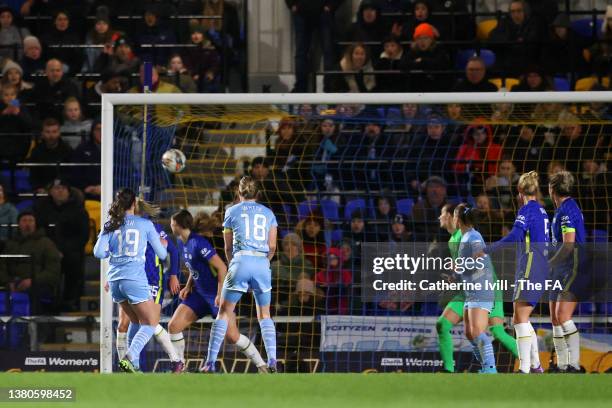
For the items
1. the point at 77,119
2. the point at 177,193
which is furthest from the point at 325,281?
the point at 77,119

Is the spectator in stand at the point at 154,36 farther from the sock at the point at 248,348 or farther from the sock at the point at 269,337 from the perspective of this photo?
the sock at the point at 269,337

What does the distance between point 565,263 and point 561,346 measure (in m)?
0.70

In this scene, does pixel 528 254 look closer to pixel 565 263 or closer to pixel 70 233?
pixel 565 263

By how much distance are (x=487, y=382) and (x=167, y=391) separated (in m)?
2.24

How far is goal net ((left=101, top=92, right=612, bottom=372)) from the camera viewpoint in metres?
11.8

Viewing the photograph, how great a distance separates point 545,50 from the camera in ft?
49.1

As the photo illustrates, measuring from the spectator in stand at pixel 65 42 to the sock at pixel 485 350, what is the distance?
7.46 m

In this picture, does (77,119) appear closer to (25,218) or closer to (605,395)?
(25,218)

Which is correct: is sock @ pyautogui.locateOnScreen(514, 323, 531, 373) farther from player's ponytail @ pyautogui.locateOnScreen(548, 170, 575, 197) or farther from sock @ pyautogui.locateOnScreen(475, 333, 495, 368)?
player's ponytail @ pyautogui.locateOnScreen(548, 170, 575, 197)

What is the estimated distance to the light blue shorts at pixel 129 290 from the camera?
1050cm

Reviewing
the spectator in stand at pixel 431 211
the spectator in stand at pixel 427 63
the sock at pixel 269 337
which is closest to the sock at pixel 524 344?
the sock at pixel 269 337

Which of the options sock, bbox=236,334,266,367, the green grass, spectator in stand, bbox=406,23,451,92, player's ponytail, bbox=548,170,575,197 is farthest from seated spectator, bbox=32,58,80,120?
player's ponytail, bbox=548,170,575,197

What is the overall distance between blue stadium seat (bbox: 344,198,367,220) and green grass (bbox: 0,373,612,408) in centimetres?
438

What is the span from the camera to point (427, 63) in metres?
14.9
